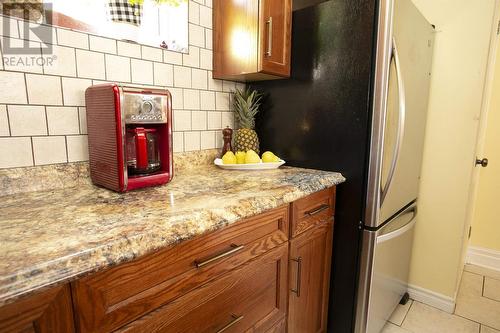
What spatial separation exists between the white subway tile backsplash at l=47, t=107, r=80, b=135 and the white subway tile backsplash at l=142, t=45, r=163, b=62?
36 cm

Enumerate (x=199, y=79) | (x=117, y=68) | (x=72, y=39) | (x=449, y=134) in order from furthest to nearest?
(x=449, y=134)
(x=199, y=79)
(x=117, y=68)
(x=72, y=39)

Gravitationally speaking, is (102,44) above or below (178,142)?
above

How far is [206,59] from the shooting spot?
140 cm

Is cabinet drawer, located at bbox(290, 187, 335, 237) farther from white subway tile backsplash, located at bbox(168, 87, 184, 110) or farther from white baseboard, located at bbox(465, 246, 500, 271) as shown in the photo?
white baseboard, located at bbox(465, 246, 500, 271)

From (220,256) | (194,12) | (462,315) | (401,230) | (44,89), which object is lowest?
(462,315)

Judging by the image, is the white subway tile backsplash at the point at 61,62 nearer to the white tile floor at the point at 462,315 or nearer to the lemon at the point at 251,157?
the lemon at the point at 251,157

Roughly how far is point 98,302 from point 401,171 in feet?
4.25

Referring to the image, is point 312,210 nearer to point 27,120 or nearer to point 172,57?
point 172,57

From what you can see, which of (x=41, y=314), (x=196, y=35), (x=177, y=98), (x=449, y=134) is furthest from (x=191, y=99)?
(x=449, y=134)

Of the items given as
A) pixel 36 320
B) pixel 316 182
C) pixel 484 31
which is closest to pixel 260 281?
pixel 316 182

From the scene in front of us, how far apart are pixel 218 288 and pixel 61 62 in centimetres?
90

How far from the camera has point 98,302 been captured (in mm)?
523

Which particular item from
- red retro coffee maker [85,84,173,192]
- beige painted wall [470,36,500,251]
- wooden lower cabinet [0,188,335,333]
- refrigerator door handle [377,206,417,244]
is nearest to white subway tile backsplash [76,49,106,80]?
red retro coffee maker [85,84,173,192]

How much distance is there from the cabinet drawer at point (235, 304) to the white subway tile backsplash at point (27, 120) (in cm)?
71
